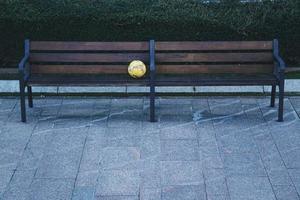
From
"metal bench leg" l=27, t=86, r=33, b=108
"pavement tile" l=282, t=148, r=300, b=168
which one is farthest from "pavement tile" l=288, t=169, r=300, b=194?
Result: "metal bench leg" l=27, t=86, r=33, b=108

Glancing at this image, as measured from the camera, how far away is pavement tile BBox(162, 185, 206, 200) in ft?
16.9

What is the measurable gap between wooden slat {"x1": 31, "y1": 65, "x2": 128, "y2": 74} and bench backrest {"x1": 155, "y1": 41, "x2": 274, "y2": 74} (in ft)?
1.77

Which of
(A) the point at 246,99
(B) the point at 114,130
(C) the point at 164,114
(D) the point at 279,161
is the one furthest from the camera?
(A) the point at 246,99

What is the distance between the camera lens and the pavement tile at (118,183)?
5273mm

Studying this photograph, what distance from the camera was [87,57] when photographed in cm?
749

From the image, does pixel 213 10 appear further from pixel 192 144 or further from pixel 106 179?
pixel 106 179

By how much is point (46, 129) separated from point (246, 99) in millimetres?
2832

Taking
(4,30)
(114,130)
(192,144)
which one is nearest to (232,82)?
(192,144)

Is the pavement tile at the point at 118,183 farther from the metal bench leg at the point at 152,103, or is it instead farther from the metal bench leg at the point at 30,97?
the metal bench leg at the point at 30,97

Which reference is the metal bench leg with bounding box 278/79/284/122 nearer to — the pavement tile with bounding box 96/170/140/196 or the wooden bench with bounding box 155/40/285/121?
the wooden bench with bounding box 155/40/285/121

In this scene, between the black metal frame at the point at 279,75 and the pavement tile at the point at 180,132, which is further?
the black metal frame at the point at 279,75

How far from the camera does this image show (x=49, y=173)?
5.66 meters

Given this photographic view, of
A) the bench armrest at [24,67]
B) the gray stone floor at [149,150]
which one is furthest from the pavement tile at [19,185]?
the bench armrest at [24,67]

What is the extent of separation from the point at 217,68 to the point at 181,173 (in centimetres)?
228
